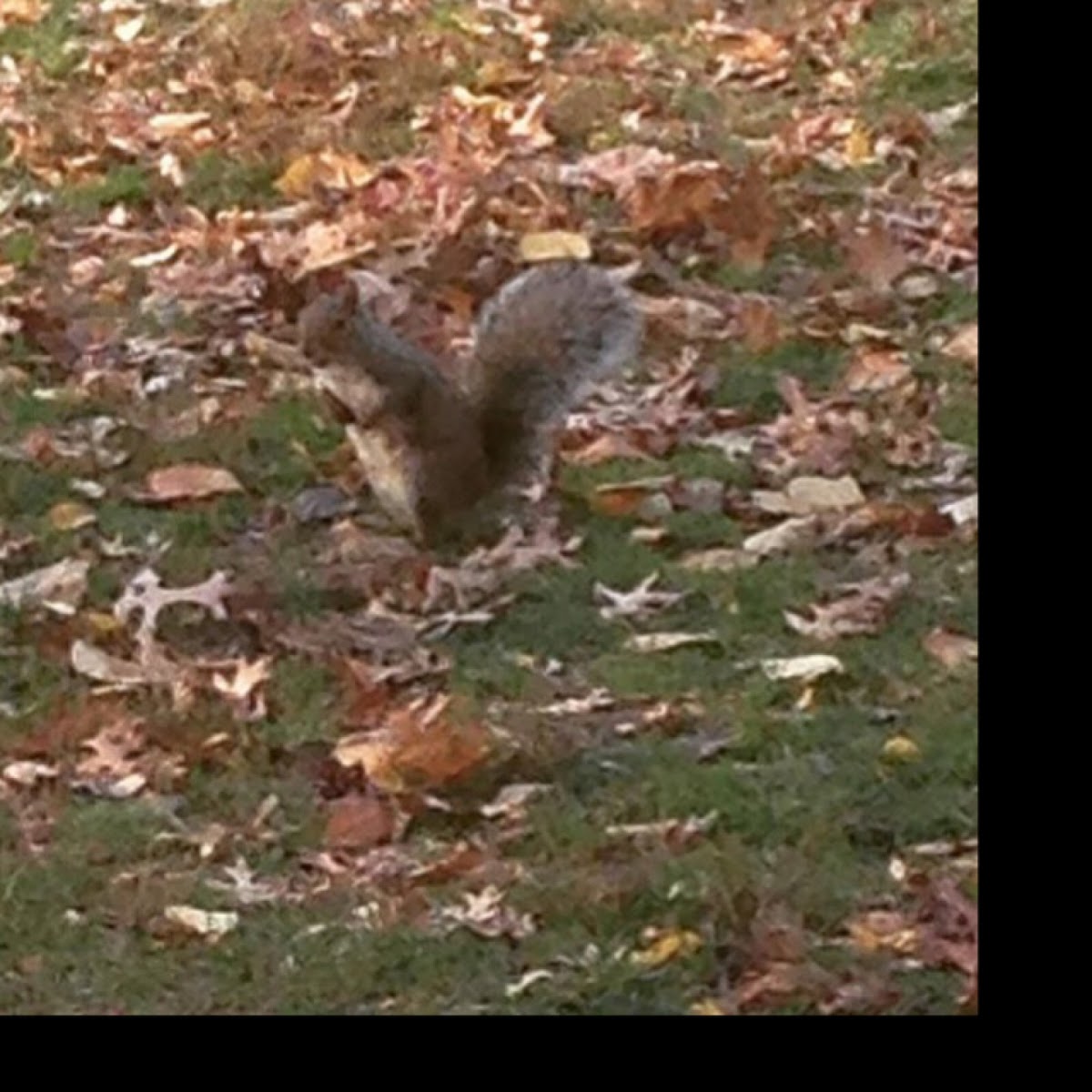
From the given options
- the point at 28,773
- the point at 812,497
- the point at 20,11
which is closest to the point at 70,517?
the point at 28,773

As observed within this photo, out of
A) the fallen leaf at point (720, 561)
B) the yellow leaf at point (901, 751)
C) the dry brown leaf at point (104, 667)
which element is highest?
the yellow leaf at point (901, 751)

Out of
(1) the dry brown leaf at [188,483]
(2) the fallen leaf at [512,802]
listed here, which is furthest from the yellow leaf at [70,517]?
(2) the fallen leaf at [512,802]

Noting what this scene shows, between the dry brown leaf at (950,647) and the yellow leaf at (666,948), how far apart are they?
41.4 inches

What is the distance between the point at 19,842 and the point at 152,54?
4829 mm

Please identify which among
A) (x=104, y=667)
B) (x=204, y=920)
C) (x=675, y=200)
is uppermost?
(x=204, y=920)

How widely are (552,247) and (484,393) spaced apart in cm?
159

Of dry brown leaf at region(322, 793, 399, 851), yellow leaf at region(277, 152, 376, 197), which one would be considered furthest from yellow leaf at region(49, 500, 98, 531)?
yellow leaf at region(277, 152, 376, 197)

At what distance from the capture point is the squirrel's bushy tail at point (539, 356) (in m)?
6.19

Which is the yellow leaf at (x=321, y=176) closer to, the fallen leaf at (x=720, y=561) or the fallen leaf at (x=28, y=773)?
the fallen leaf at (x=720, y=561)

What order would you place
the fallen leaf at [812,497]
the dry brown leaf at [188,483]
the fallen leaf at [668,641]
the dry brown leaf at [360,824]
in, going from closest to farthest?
the dry brown leaf at [360,824], the fallen leaf at [668,641], the fallen leaf at [812,497], the dry brown leaf at [188,483]

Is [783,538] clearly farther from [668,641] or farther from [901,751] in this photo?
[901,751]

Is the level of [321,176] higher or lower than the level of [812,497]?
lower

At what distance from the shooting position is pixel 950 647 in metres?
5.41

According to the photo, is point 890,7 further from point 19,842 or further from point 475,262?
point 19,842
